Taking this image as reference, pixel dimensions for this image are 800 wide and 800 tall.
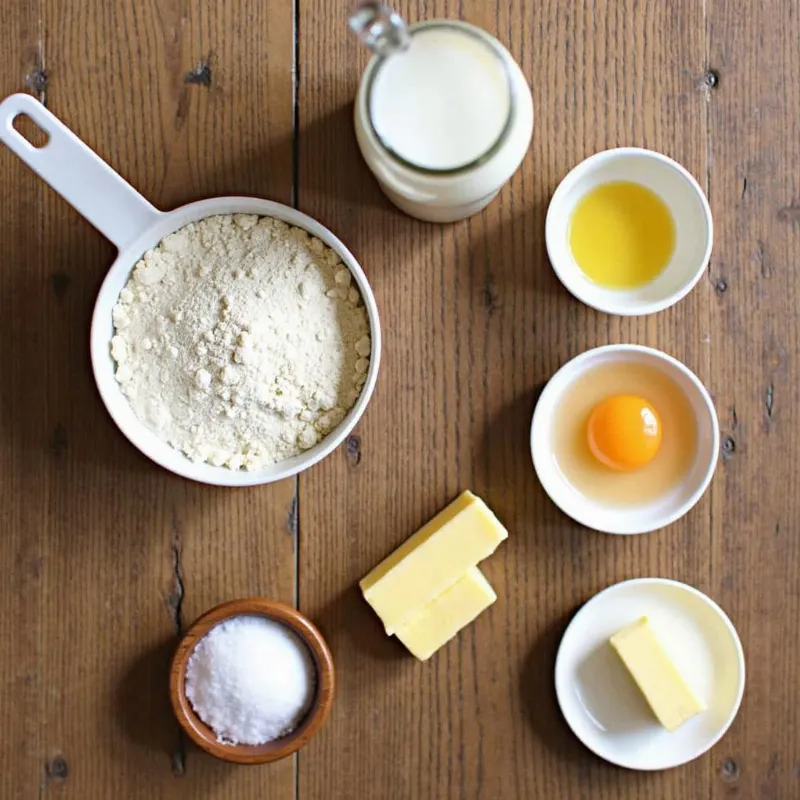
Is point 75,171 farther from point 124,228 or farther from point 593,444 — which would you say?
point 593,444

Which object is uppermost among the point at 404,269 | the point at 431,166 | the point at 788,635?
the point at 431,166

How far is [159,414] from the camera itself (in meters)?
0.87

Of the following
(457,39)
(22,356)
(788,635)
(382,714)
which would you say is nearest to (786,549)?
(788,635)

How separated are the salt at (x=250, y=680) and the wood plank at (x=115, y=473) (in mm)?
48

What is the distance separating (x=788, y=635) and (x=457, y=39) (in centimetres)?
65

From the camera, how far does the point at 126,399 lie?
0.88m

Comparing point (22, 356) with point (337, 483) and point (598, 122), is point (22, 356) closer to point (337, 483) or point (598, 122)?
point (337, 483)

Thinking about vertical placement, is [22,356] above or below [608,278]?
above

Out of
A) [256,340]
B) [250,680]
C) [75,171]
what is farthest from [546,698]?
[75,171]

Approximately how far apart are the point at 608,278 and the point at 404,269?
196 mm

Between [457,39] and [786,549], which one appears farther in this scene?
[786,549]

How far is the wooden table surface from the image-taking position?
0.92 m

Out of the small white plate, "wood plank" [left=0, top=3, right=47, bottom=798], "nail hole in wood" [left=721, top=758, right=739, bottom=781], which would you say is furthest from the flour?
"nail hole in wood" [left=721, top=758, right=739, bottom=781]

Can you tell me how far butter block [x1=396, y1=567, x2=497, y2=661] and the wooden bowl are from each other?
3.2 inches
